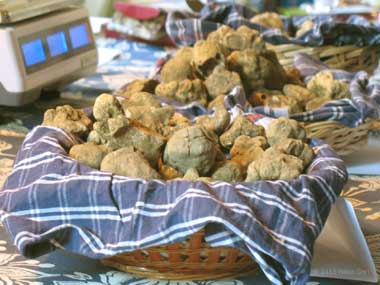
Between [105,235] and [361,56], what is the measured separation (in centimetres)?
85

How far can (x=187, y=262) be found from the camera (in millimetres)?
620

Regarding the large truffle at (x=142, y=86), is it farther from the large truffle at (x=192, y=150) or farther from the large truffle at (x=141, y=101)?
the large truffle at (x=192, y=150)

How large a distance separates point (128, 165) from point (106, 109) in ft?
0.34

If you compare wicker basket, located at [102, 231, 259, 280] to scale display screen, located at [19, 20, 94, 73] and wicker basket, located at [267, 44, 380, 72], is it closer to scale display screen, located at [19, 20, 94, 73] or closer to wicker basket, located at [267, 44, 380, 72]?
scale display screen, located at [19, 20, 94, 73]

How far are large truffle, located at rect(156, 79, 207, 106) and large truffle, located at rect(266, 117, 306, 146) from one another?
9.3 inches

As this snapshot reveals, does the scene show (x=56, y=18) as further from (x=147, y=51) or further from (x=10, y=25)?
(x=147, y=51)

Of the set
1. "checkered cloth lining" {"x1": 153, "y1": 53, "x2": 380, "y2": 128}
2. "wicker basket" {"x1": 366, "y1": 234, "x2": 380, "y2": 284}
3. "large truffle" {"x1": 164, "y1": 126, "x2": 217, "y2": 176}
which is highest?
"large truffle" {"x1": 164, "y1": 126, "x2": 217, "y2": 176}

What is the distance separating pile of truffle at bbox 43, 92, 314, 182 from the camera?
64 cm

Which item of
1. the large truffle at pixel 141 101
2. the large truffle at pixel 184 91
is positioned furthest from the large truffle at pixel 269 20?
the large truffle at pixel 141 101

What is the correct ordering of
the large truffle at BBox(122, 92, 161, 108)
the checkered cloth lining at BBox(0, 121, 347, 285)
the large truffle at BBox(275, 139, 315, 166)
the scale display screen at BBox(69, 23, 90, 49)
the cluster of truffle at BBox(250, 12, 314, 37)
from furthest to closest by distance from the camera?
the cluster of truffle at BBox(250, 12, 314, 37) < the scale display screen at BBox(69, 23, 90, 49) < the large truffle at BBox(122, 92, 161, 108) < the large truffle at BBox(275, 139, 315, 166) < the checkered cloth lining at BBox(0, 121, 347, 285)

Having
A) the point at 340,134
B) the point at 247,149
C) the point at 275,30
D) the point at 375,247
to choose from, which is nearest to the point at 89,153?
the point at 247,149

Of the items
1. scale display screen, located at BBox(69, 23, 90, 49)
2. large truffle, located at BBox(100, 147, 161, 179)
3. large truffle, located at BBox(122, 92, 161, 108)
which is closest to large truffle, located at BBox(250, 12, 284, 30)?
scale display screen, located at BBox(69, 23, 90, 49)

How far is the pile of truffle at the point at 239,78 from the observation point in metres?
0.98

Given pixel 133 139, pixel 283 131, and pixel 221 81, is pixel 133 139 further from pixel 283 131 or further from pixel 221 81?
pixel 221 81
